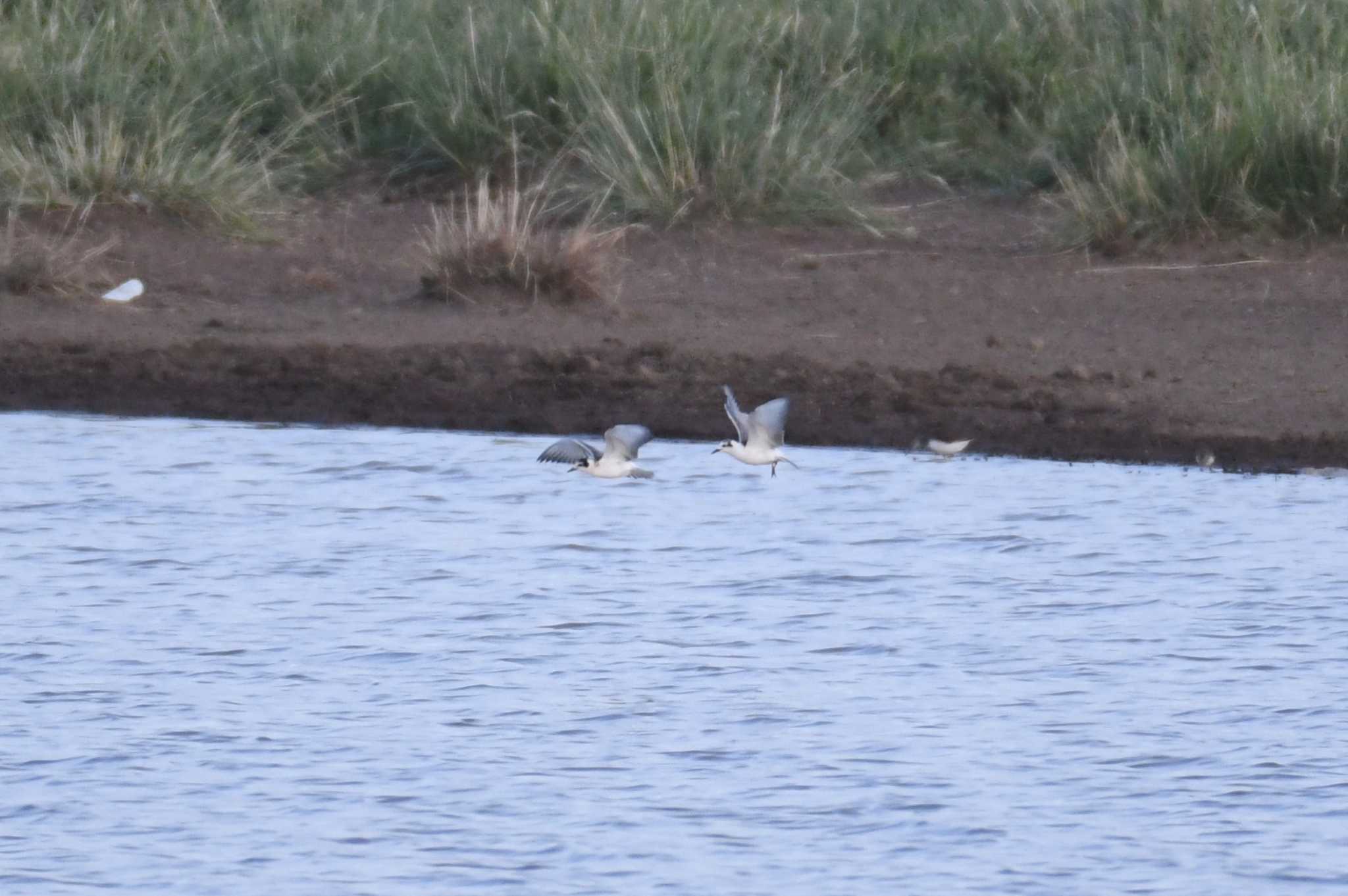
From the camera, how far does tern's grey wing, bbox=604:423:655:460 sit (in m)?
9.02

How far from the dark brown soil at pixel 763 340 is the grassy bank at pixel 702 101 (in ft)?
1.13

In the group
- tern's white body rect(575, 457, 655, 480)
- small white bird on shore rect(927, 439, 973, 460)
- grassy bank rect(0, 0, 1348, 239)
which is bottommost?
small white bird on shore rect(927, 439, 973, 460)

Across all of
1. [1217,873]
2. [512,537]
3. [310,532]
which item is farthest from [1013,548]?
[1217,873]

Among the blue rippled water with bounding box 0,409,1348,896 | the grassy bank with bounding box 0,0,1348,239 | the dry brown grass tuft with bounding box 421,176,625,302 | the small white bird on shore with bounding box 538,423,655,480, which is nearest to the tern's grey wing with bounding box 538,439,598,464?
the small white bird on shore with bounding box 538,423,655,480

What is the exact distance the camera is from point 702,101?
46.8 ft

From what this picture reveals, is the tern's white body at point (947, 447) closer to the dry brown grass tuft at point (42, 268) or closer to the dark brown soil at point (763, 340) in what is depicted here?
the dark brown soil at point (763, 340)

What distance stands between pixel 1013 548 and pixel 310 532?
105 inches

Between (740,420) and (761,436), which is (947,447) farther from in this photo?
(740,420)

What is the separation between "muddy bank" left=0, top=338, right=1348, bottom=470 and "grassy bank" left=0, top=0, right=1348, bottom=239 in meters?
2.36

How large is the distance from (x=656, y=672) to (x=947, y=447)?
3.15 metres

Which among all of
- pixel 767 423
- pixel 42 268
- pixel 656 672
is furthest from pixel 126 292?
pixel 656 672

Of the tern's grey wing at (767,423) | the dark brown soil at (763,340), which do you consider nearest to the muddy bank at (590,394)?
the dark brown soil at (763,340)

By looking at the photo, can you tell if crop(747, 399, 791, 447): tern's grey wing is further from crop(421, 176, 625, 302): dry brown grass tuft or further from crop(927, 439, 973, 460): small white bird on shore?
crop(421, 176, 625, 302): dry brown grass tuft

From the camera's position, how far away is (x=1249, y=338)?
12.0m
